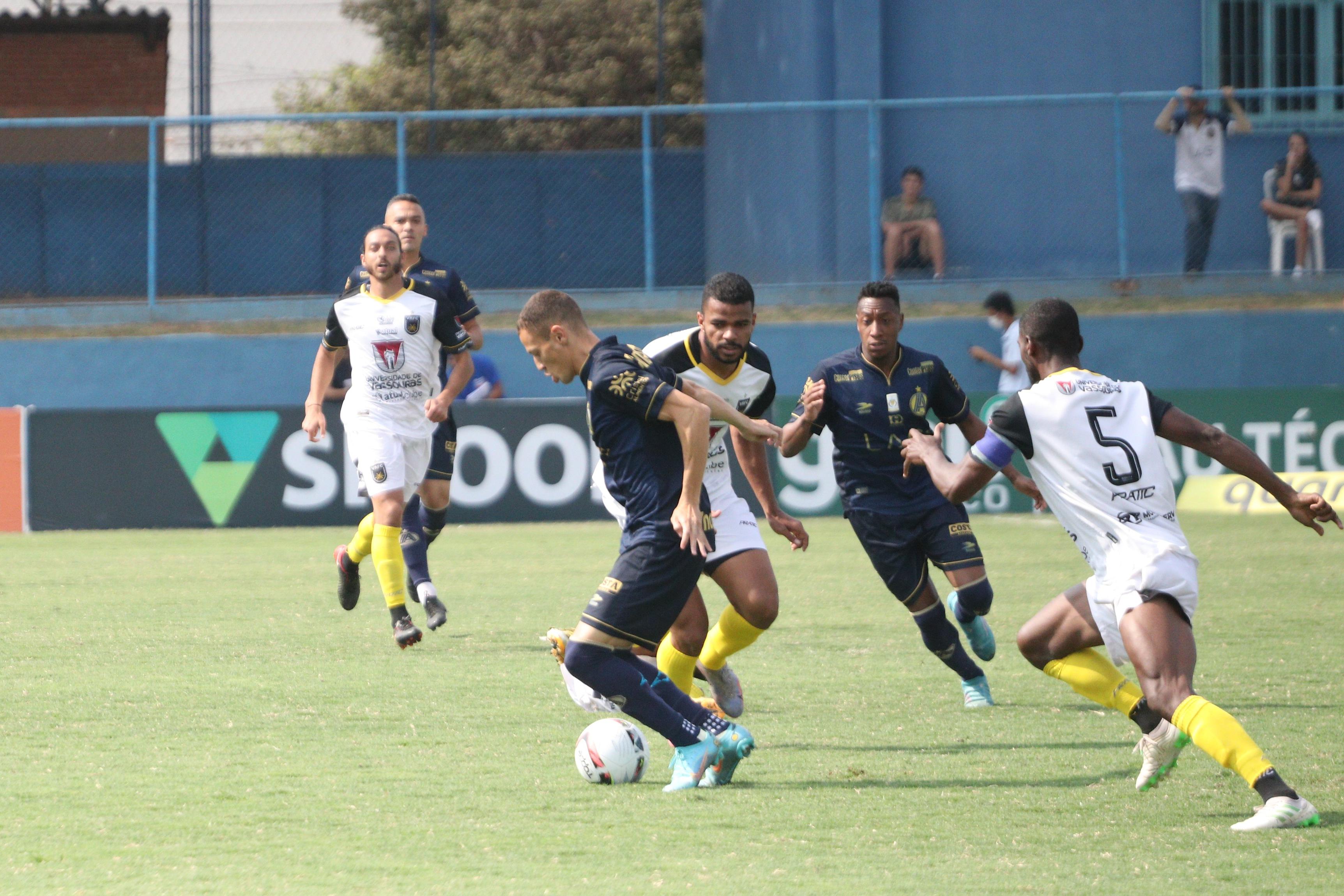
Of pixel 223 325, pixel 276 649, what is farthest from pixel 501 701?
pixel 223 325

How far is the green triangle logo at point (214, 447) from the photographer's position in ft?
49.5

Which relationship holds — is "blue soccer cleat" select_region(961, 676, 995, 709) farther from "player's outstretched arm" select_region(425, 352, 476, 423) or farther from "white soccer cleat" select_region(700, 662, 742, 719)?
"player's outstretched arm" select_region(425, 352, 476, 423)

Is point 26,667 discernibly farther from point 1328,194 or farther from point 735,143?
point 1328,194

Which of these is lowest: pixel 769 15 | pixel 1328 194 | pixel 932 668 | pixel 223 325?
pixel 932 668

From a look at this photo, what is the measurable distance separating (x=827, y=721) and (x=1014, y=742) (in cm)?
76

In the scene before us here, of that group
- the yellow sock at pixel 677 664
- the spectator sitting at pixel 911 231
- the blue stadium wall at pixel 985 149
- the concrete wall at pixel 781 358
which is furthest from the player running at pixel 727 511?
the blue stadium wall at pixel 985 149

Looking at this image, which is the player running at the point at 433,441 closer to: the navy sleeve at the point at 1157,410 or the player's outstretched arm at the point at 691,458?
the player's outstretched arm at the point at 691,458

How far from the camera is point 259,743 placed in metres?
5.96

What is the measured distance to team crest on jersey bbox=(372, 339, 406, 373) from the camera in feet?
28.8

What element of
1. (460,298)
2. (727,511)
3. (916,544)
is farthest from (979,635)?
(460,298)

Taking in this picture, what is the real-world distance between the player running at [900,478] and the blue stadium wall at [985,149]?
34.8 feet

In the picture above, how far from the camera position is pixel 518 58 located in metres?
31.9

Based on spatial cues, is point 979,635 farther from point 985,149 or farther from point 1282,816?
point 985,149

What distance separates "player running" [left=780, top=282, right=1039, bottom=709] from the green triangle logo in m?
9.14
